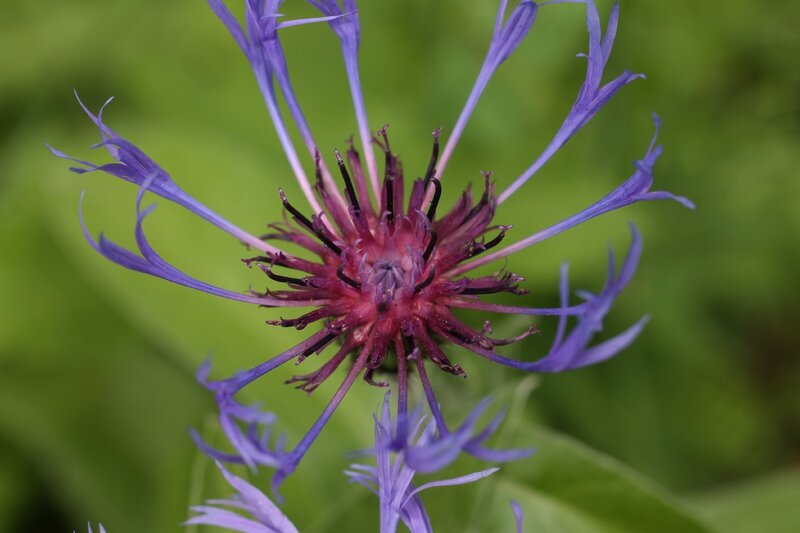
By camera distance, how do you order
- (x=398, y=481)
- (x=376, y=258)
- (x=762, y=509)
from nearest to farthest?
(x=398, y=481) → (x=376, y=258) → (x=762, y=509)

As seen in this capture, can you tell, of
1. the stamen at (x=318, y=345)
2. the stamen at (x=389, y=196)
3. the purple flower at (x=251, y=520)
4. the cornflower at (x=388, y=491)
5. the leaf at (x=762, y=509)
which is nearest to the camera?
the cornflower at (x=388, y=491)

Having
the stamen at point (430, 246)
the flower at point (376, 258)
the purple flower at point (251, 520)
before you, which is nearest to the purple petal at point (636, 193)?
the flower at point (376, 258)

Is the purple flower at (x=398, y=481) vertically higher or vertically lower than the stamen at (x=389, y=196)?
lower

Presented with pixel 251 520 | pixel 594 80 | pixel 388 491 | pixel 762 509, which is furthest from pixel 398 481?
pixel 762 509

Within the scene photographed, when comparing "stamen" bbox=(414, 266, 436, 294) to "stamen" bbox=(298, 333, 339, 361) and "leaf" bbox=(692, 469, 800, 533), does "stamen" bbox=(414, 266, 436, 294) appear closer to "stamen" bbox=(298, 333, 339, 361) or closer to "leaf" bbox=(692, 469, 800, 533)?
"stamen" bbox=(298, 333, 339, 361)

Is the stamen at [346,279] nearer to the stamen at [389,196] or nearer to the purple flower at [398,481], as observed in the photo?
the stamen at [389,196]

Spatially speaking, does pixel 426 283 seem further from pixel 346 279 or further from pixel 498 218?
pixel 498 218

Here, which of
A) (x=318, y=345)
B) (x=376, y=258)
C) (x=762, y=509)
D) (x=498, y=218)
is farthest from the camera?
(x=498, y=218)
